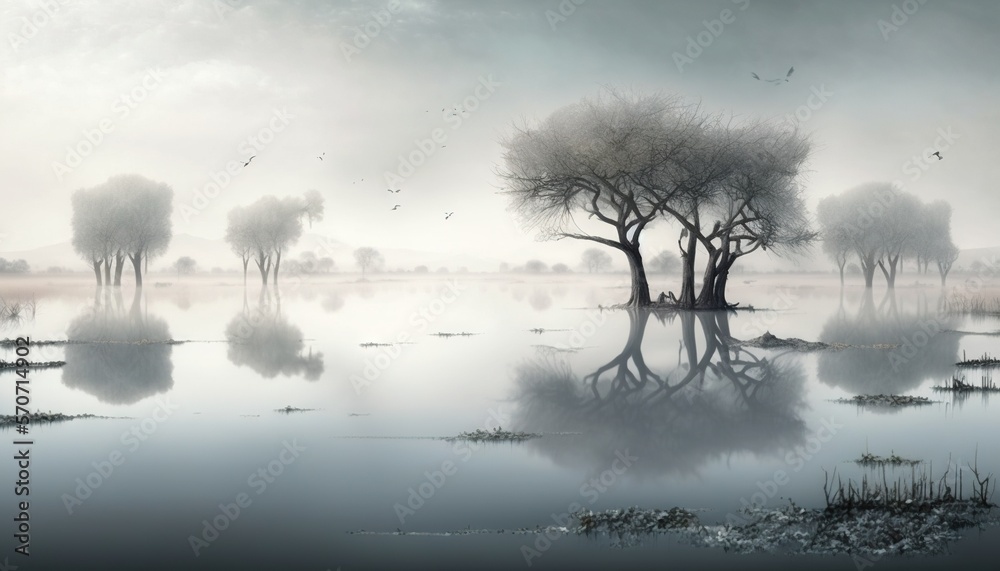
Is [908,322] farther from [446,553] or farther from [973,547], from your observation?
[446,553]

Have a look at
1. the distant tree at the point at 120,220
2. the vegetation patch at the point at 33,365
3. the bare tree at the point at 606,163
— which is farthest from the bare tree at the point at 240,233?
the vegetation patch at the point at 33,365

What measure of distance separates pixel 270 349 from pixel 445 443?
15.5 meters

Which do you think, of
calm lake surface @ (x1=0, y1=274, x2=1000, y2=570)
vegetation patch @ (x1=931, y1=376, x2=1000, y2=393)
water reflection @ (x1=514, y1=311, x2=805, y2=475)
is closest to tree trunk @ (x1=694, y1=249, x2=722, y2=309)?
calm lake surface @ (x1=0, y1=274, x2=1000, y2=570)

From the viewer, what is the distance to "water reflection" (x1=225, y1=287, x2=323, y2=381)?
21.3 m

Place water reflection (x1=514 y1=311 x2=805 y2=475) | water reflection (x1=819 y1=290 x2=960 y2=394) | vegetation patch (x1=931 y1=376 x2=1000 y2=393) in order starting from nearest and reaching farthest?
water reflection (x1=514 y1=311 x2=805 y2=475)
vegetation patch (x1=931 y1=376 x2=1000 y2=393)
water reflection (x1=819 y1=290 x2=960 y2=394)

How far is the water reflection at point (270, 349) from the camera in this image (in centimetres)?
2134

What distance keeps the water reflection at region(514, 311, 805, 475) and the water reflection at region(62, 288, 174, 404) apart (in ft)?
29.5

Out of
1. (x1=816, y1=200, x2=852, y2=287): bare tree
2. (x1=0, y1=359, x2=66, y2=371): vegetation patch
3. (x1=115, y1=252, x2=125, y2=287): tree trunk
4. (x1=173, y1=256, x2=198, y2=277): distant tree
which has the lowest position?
(x1=0, y1=359, x2=66, y2=371): vegetation patch

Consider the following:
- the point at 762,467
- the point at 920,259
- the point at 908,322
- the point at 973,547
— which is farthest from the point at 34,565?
the point at 920,259

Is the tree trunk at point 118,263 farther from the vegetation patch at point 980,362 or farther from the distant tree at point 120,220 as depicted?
the vegetation patch at point 980,362

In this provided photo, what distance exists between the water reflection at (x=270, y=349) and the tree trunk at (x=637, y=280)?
21.2 m

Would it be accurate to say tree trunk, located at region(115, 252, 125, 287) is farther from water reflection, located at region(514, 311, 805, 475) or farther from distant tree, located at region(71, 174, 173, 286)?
water reflection, located at region(514, 311, 805, 475)

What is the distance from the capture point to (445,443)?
12281 mm

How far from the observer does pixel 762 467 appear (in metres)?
10.8
